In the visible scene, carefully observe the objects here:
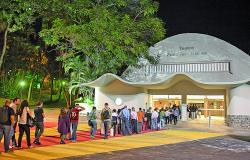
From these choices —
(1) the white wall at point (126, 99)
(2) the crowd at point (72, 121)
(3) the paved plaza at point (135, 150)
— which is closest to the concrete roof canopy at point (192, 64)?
(1) the white wall at point (126, 99)

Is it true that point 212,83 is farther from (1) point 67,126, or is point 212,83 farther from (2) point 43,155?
(2) point 43,155

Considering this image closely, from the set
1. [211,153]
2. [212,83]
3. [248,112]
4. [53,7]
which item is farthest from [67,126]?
[248,112]

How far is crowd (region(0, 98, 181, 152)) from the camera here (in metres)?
11.0

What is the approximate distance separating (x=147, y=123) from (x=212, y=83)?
5.43m

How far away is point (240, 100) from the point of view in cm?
2355

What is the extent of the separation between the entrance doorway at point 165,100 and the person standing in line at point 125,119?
413 inches

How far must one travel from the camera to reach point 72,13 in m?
19.0

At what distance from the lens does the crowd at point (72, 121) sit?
433 inches

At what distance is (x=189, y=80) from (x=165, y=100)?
388cm

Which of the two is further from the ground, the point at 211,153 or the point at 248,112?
the point at 248,112

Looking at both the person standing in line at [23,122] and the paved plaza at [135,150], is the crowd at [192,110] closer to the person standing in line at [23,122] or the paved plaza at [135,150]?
the paved plaza at [135,150]

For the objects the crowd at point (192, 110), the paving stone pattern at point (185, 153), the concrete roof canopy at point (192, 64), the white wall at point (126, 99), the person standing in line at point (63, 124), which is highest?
the concrete roof canopy at point (192, 64)

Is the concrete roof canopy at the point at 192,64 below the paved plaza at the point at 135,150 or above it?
above

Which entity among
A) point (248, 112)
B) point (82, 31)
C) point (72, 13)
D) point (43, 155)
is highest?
point (72, 13)
